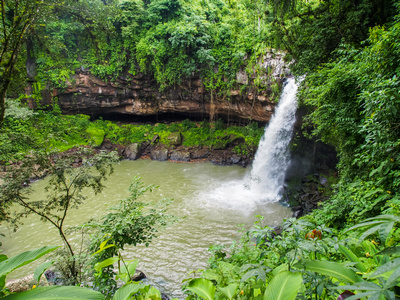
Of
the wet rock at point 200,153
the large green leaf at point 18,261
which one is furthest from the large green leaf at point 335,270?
the wet rock at point 200,153

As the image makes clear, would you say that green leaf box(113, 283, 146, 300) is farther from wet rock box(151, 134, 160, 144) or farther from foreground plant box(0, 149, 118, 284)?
wet rock box(151, 134, 160, 144)

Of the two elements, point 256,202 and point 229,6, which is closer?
point 256,202

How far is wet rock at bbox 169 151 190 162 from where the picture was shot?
44.7 ft

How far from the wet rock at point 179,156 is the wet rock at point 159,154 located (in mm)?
402

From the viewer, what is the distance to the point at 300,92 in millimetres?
6496

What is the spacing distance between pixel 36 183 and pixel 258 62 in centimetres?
1237

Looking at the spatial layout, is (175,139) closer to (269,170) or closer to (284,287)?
(269,170)

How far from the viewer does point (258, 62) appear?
10727 millimetres

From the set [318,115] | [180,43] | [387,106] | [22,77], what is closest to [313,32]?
[318,115]

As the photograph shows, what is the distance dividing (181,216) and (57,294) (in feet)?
21.8

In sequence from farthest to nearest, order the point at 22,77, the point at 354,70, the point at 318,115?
the point at 318,115 → the point at 354,70 → the point at 22,77

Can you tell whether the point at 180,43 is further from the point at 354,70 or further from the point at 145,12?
the point at 354,70

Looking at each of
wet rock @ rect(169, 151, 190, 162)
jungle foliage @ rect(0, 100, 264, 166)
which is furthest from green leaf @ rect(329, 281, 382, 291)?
wet rock @ rect(169, 151, 190, 162)

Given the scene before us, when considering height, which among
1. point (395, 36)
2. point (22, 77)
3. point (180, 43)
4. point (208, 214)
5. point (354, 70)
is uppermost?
point (180, 43)
